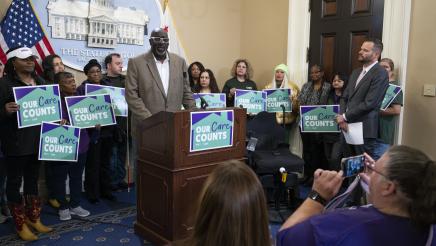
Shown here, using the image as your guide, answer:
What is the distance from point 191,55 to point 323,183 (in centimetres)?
430

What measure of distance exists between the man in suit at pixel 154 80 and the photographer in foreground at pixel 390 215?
81.8 inches

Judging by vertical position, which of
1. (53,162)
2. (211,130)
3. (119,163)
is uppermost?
(211,130)

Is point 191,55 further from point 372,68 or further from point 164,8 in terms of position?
point 372,68

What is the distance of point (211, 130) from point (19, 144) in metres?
1.54

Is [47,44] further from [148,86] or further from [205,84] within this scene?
[205,84]

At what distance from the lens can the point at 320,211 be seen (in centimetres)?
131

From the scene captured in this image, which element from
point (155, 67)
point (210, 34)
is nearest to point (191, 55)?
point (210, 34)

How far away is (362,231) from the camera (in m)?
1.08

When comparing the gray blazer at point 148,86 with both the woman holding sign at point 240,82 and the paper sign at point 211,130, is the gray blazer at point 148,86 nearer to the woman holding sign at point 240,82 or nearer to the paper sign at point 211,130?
the paper sign at point 211,130

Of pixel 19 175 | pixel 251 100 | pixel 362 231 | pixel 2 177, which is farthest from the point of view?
pixel 251 100

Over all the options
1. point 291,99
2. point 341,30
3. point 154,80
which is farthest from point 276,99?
point 154,80

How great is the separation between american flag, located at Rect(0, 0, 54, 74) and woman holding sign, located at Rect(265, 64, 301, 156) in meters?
2.66

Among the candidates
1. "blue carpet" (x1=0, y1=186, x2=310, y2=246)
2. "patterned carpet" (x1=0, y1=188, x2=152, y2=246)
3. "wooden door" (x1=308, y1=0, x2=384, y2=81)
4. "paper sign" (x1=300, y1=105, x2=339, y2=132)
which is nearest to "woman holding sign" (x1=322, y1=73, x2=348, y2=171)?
"paper sign" (x1=300, y1=105, x2=339, y2=132)

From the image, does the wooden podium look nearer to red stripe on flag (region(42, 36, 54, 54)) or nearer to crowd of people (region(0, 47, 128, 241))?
crowd of people (region(0, 47, 128, 241))
